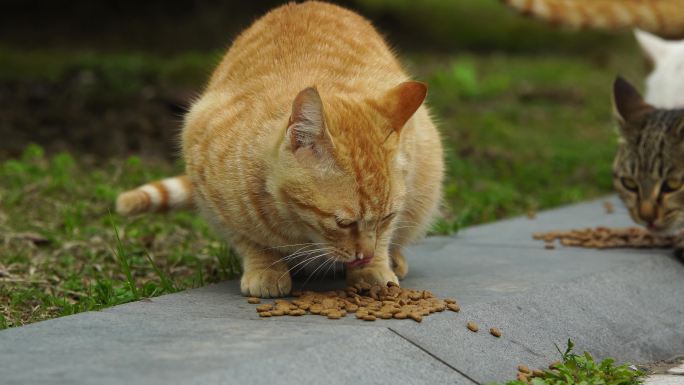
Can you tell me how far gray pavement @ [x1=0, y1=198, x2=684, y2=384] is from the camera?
285 cm

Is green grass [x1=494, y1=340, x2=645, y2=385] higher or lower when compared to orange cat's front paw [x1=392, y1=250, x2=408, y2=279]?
lower

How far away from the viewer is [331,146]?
3.54 metres

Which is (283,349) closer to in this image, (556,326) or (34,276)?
(556,326)

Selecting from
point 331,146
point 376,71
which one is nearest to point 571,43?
point 376,71

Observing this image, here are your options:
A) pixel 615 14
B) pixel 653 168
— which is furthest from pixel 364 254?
pixel 615 14

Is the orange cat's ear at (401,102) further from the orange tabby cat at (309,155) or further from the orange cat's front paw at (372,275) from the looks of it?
the orange cat's front paw at (372,275)

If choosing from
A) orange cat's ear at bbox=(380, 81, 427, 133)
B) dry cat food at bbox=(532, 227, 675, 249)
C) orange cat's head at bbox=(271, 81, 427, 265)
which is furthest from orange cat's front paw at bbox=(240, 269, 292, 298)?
dry cat food at bbox=(532, 227, 675, 249)

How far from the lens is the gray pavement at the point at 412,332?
285 cm

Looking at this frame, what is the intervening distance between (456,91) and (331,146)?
279 inches

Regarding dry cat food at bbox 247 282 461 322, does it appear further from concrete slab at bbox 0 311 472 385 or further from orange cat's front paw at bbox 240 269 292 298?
concrete slab at bbox 0 311 472 385

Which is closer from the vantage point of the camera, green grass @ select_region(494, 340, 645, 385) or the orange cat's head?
green grass @ select_region(494, 340, 645, 385)

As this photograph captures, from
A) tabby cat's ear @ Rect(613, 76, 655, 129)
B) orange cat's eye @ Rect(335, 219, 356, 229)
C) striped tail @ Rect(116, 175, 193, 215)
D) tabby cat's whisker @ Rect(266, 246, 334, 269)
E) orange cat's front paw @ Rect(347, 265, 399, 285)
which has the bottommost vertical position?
orange cat's front paw @ Rect(347, 265, 399, 285)

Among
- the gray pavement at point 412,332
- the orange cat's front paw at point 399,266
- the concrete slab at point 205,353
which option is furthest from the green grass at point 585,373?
the orange cat's front paw at point 399,266

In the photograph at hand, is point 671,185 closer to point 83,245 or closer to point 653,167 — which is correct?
point 653,167
